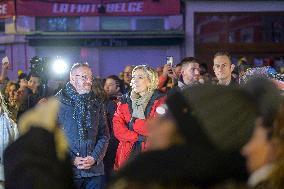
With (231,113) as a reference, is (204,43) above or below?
above

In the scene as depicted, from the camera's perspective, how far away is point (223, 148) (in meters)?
1.57

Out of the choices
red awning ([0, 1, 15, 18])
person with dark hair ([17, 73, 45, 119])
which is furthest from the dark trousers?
red awning ([0, 1, 15, 18])

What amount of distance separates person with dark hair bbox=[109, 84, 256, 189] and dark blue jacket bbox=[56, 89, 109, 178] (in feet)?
13.9

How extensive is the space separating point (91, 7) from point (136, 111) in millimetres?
12189

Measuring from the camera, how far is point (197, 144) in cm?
156

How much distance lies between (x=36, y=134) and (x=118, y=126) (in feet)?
14.0

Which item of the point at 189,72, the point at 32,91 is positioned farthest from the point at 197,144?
the point at 32,91

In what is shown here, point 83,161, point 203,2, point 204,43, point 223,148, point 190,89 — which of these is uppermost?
point 203,2

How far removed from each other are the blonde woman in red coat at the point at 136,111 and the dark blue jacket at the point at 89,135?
0.17 m

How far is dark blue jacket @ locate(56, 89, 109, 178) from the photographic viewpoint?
5941mm

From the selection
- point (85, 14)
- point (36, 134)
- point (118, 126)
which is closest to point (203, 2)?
point (85, 14)

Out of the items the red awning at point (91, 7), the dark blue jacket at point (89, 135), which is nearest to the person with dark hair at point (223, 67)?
the dark blue jacket at point (89, 135)

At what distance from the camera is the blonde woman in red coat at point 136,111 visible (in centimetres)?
598

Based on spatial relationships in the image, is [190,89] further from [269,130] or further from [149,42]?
[149,42]
